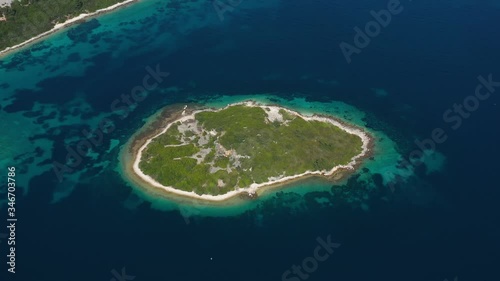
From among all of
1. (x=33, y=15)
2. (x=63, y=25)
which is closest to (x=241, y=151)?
(x=63, y=25)

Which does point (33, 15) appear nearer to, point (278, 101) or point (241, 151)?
point (278, 101)

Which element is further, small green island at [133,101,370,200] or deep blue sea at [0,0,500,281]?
small green island at [133,101,370,200]

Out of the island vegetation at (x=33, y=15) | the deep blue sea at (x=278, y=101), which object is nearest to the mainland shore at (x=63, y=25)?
the island vegetation at (x=33, y=15)

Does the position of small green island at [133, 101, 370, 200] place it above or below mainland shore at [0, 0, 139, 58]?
below

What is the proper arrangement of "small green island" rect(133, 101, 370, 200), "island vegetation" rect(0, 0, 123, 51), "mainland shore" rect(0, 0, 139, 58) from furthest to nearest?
"island vegetation" rect(0, 0, 123, 51) < "mainland shore" rect(0, 0, 139, 58) < "small green island" rect(133, 101, 370, 200)

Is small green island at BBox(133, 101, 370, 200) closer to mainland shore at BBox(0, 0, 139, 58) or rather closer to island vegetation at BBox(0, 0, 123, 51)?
mainland shore at BBox(0, 0, 139, 58)

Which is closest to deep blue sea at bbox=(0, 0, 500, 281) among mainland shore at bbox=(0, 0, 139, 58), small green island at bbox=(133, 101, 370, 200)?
mainland shore at bbox=(0, 0, 139, 58)

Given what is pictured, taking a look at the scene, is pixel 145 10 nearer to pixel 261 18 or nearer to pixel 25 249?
pixel 261 18
